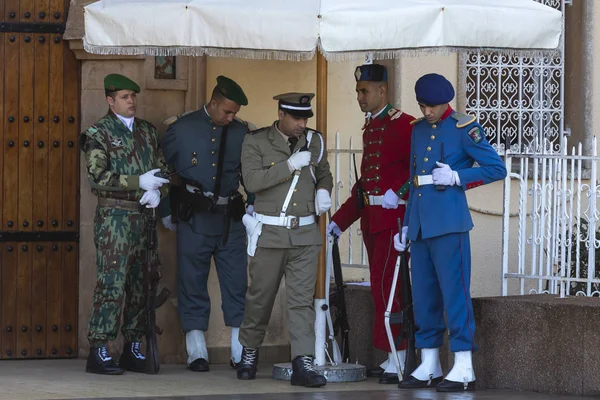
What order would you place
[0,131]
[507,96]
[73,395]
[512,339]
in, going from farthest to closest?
[507,96] → [0,131] → [512,339] → [73,395]

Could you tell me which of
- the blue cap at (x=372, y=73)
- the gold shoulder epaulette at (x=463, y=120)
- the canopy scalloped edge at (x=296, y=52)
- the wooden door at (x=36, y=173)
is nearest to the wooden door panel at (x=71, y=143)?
the wooden door at (x=36, y=173)

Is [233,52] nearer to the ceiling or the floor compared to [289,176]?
nearer to the ceiling

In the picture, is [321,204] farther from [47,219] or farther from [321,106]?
[47,219]

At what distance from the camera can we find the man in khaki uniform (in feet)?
30.6

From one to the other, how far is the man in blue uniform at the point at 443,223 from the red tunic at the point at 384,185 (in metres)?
0.33

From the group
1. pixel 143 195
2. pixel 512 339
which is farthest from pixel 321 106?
pixel 512 339

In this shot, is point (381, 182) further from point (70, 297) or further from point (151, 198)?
point (70, 297)

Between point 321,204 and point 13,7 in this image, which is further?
point 13,7

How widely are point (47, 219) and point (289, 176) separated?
2164mm

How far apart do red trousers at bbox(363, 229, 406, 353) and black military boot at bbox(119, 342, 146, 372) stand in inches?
63.9

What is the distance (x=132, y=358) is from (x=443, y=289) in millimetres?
2296

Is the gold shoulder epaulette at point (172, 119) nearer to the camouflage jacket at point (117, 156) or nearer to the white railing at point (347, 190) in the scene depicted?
the camouflage jacket at point (117, 156)

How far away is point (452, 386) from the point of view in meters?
9.02

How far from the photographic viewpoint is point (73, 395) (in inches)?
341
